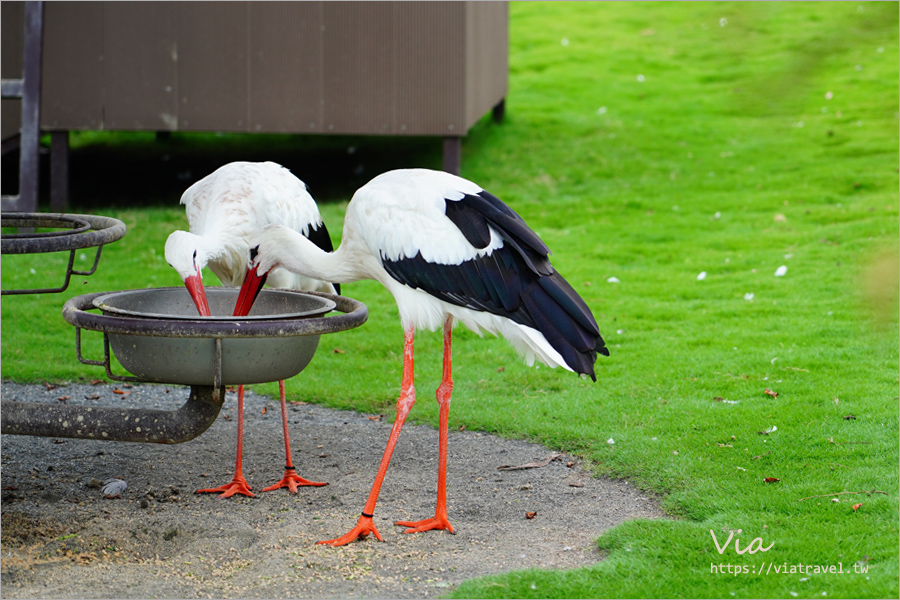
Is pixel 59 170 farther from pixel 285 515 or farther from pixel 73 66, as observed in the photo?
pixel 285 515

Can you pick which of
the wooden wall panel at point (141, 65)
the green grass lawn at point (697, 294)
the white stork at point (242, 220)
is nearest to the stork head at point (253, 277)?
the white stork at point (242, 220)

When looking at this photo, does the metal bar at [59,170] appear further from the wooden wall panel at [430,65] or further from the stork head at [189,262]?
the stork head at [189,262]

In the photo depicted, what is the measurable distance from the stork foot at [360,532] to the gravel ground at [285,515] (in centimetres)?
3

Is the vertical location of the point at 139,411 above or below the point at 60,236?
below

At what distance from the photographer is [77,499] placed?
4.33 metres

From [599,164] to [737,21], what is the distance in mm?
12274

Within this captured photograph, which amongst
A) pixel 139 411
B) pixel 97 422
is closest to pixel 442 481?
pixel 139 411

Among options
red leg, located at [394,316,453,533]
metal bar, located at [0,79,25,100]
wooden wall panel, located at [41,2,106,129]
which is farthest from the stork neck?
wooden wall panel, located at [41,2,106,129]

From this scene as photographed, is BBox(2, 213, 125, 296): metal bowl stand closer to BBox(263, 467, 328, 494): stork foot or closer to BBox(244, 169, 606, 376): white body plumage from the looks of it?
BBox(244, 169, 606, 376): white body plumage

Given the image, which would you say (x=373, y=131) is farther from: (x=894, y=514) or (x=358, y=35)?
(x=894, y=514)

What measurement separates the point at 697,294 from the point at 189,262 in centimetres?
525

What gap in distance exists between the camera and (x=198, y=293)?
422 centimetres

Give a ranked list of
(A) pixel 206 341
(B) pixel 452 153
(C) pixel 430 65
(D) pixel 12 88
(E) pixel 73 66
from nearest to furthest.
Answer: (A) pixel 206 341
(D) pixel 12 88
(C) pixel 430 65
(E) pixel 73 66
(B) pixel 452 153

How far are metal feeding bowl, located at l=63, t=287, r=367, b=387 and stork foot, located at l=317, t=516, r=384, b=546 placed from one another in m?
0.72
